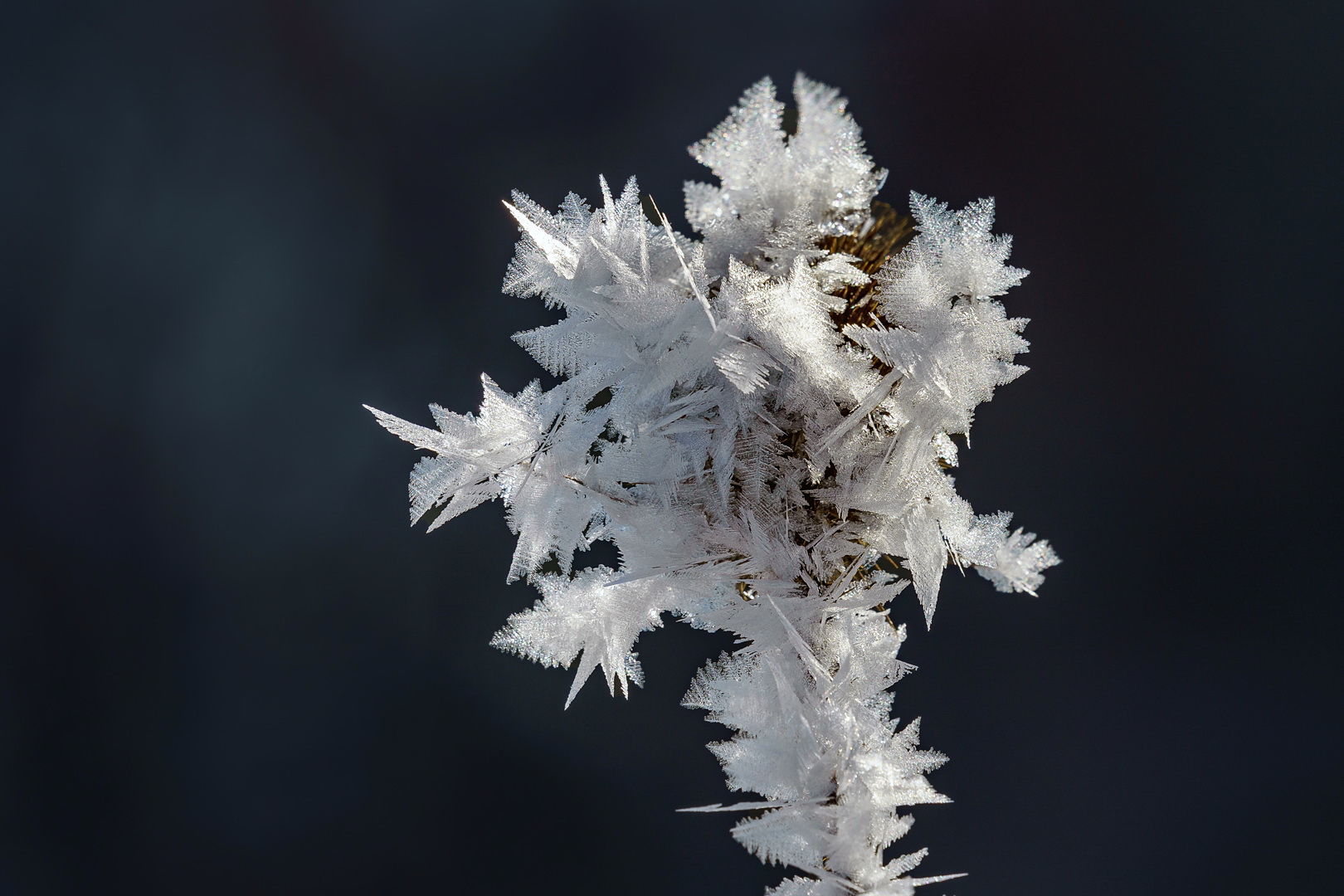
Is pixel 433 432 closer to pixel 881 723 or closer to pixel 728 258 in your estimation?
pixel 728 258

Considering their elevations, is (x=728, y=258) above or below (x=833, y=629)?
above

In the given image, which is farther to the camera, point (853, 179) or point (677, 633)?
point (677, 633)

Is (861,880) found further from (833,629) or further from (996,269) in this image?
(996,269)

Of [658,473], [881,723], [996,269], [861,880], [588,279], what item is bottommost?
[861,880]

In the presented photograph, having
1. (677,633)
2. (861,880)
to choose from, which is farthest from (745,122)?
(677,633)

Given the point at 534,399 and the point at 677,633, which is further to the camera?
the point at 677,633

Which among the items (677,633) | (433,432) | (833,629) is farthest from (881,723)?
(677,633)
